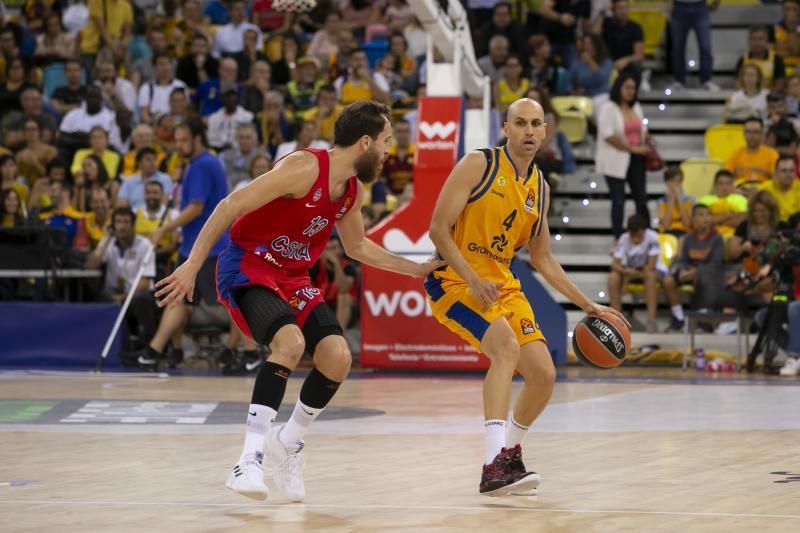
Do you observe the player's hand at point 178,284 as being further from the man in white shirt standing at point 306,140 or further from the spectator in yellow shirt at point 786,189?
the man in white shirt standing at point 306,140

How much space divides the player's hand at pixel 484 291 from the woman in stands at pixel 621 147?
32.4 ft

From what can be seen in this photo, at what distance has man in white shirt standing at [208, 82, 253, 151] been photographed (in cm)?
1764

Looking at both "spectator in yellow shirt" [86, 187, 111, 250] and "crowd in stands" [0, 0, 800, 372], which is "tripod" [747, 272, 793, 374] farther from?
"spectator in yellow shirt" [86, 187, 111, 250]

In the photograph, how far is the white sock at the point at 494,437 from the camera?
6477 millimetres

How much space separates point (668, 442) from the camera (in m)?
8.40

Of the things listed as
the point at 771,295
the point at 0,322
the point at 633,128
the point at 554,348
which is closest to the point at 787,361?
the point at 771,295

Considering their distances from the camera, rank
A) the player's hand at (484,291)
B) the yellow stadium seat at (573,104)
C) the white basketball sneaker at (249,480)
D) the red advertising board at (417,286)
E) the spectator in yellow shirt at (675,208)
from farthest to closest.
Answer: the yellow stadium seat at (573,104) < the spectator in yellow shirt at (675,208) < the red advertising board at (417,286) < the player's hand at (484,291) < the white basketball sneaker at (249,480)

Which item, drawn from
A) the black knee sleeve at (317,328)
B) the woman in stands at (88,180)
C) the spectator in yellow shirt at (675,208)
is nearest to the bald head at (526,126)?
the black knee sleeve at (317,328)

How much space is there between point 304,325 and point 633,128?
1057 cm

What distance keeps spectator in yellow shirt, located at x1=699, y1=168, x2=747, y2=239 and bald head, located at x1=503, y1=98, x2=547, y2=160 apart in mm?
8940

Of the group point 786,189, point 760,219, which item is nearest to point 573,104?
point 786,189

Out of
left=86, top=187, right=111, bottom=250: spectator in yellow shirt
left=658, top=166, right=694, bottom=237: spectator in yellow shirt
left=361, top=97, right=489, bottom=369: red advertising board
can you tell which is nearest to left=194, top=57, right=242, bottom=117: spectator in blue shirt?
left=86, top=187, right=111, bottom=250: spectator in yellow shirt

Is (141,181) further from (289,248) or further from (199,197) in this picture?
(289,248)

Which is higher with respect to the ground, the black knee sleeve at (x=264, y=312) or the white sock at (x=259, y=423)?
the black knee sleeve at (x=264, y=312)
